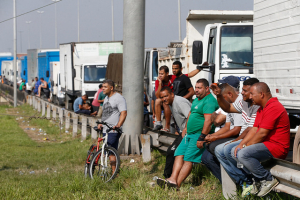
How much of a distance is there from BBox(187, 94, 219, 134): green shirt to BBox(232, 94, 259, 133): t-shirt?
0.48m

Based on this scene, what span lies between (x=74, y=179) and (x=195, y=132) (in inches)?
79.7

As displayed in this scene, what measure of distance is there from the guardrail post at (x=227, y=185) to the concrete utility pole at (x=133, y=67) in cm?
414

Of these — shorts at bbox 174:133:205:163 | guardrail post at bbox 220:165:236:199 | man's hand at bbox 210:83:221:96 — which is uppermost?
man's hand at bbox 210:83:221:96

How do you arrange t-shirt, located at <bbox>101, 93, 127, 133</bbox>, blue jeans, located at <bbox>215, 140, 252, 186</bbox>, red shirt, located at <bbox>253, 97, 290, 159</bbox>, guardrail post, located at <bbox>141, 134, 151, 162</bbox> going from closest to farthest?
red shirt, located at <bbox>253, 97, 290, 159</bbox> → blue jeans, located at <bbox>215, 140, 252, 186</bbox> → t-shirt, located at <bbox>101, 93, 127, 133</bbox> → guardrail post, located at <bbox>141, 134, 151, 162</bbox>

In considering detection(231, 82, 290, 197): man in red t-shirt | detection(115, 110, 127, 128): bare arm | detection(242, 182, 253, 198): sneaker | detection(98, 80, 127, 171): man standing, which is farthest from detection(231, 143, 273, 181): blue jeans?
detection(98, 80, 127, 171): man standing

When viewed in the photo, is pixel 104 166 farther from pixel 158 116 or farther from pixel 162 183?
pixel 158 116

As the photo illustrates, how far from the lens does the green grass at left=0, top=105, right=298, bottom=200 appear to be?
6.70 metres

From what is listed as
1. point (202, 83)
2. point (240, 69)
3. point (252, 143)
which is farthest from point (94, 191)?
point (240, 69)

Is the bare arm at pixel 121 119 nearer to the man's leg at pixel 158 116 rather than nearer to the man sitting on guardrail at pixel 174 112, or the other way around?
the man sitting on guardrail at pixel 174 112

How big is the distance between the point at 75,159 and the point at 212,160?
5.04m

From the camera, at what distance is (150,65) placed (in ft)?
51.2

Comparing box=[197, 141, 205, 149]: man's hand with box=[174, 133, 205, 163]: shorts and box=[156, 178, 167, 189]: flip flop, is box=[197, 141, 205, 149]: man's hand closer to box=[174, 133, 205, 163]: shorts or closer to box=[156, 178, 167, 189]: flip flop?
box=[174, 133, 205, 163]: shorts

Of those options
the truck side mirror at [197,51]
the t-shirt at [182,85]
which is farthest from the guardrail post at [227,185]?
the truck side mirror at [197,51]

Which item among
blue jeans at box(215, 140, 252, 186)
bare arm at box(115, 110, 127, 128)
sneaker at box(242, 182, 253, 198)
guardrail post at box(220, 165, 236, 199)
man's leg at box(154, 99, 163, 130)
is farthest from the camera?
man's leg at box(154, 99, 163, 130)
